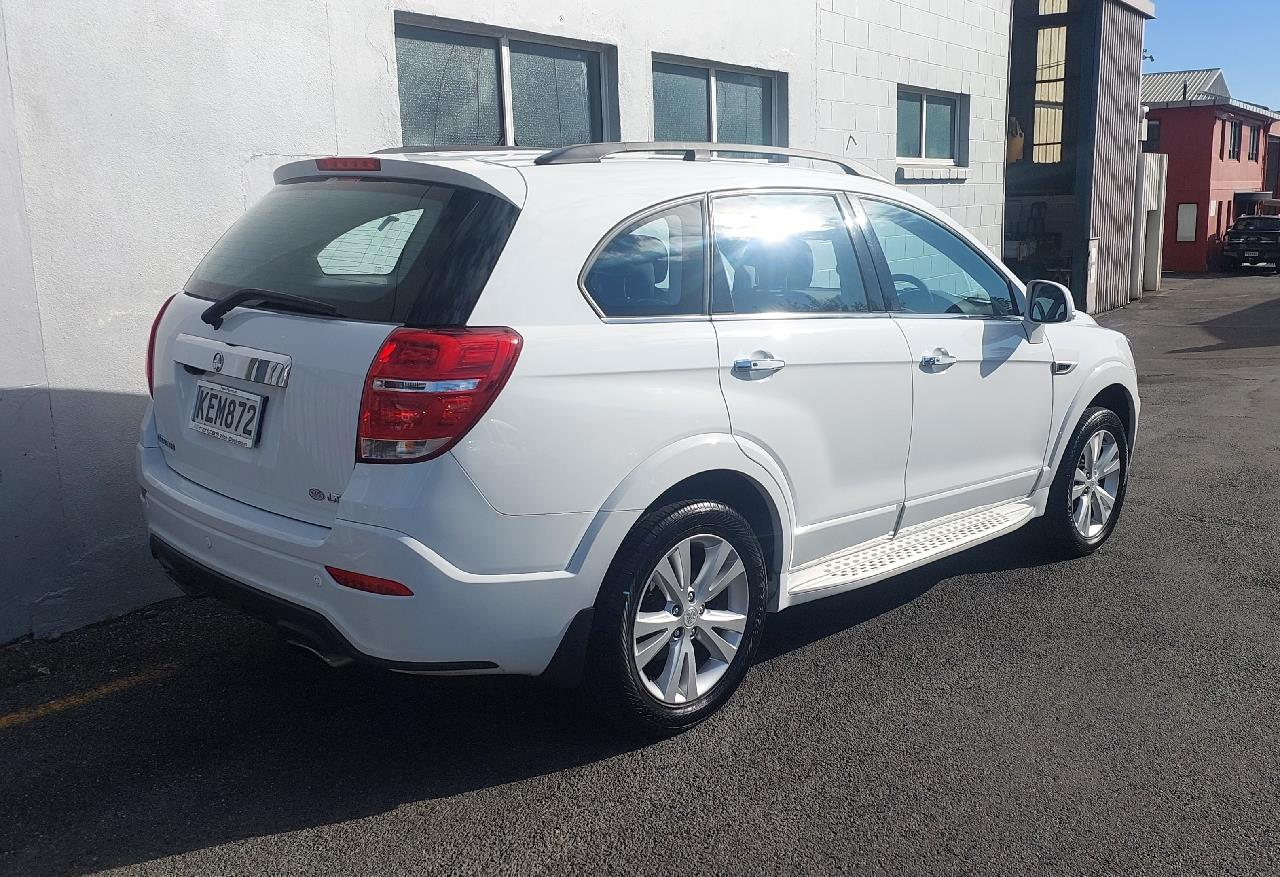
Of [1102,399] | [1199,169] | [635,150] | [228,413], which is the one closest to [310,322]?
[228,413]

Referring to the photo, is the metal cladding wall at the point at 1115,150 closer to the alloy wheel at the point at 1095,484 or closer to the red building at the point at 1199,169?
the alloy wheel at the point at 1095,484

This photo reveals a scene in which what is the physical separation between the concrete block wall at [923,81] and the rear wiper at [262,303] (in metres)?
6.85

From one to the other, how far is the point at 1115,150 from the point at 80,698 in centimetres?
2097

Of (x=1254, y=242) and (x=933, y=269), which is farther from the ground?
(x=933, y=269)

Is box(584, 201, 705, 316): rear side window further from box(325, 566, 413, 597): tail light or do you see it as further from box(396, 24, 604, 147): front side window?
box(396, 24, 604, 147): front side window

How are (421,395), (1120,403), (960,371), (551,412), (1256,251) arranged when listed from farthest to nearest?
1. (1256,251)
2. (1120,403)
3. (960,371)
4. (551,412)
5. (421,395)

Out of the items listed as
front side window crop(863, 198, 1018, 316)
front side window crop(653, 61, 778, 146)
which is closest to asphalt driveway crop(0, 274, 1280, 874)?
front side window crop(863, 198, 1018, 316)

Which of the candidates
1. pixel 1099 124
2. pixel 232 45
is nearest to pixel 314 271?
pixel 232 45

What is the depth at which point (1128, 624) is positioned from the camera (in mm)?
4742

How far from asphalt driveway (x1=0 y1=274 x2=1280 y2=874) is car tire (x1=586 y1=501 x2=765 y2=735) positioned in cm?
16

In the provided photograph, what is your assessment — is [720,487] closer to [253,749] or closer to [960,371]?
[960,371]

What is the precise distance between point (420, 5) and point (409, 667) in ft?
13.7

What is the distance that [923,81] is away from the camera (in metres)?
11.1

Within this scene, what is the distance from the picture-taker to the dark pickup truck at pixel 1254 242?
3444 centimetres
